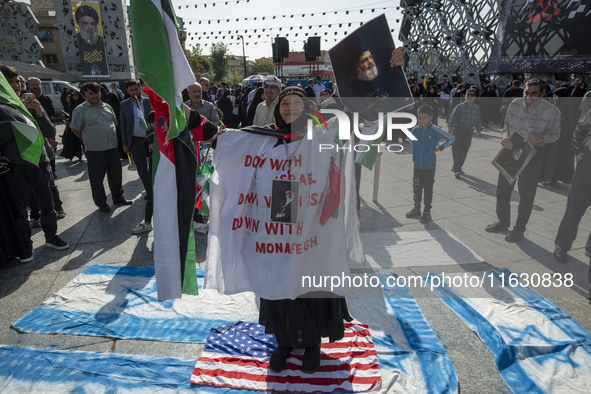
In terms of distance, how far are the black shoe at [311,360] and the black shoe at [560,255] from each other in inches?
131

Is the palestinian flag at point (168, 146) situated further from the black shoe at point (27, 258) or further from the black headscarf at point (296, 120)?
the black shoe at point (27, 258)

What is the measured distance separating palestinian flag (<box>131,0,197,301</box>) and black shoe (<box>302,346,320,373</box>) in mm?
920

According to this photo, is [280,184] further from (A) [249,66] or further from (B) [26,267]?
(A) [249,66]

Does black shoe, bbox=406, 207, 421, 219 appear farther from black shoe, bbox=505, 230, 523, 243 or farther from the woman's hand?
the woman's hand

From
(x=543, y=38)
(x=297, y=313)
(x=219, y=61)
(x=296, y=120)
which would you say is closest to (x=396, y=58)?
(x=296, y=120)

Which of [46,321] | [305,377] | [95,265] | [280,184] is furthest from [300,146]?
[95,265]

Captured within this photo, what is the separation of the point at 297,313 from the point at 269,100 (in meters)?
4.52

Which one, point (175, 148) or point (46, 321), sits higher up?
point (175, 148)

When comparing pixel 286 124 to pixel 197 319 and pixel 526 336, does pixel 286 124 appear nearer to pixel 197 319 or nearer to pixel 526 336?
pixel 197 319

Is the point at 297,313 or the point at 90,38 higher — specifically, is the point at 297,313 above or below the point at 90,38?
below

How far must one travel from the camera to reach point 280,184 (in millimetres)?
2520

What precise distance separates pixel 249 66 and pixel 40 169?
107600 mm

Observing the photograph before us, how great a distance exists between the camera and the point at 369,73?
3.61m

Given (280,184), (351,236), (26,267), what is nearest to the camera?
(280,184)
